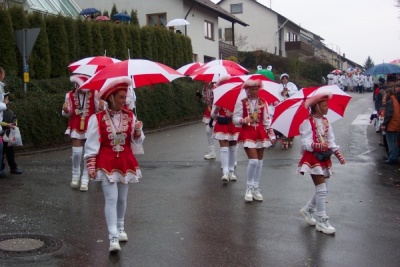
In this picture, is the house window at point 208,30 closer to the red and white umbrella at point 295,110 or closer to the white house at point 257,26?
the white house at point 257,26

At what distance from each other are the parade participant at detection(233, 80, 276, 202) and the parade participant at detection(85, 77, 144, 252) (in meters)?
2.73

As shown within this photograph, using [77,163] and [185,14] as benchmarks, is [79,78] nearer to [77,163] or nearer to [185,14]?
[77,163]

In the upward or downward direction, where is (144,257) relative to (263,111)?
downward

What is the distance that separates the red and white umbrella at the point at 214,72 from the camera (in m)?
10.6

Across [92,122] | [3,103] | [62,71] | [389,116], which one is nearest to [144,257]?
[92,122]

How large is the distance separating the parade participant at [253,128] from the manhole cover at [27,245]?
3.33 meters

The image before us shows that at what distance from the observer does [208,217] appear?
7.66 m

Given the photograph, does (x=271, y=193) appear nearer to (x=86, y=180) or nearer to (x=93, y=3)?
(x=86, y=180)

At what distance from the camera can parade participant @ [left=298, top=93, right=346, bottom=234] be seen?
22.9 feet

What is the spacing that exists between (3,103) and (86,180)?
2014mm

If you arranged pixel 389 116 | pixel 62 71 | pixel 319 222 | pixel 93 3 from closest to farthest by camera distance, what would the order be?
pixel 319 222, pixel 389 116, pixel 62 71, pixel 93 3

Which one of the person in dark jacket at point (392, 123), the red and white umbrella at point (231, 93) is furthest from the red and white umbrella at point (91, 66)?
the person in dark jacket at point (392, 123)

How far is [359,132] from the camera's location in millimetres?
18250

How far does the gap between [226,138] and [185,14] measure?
24200mm
